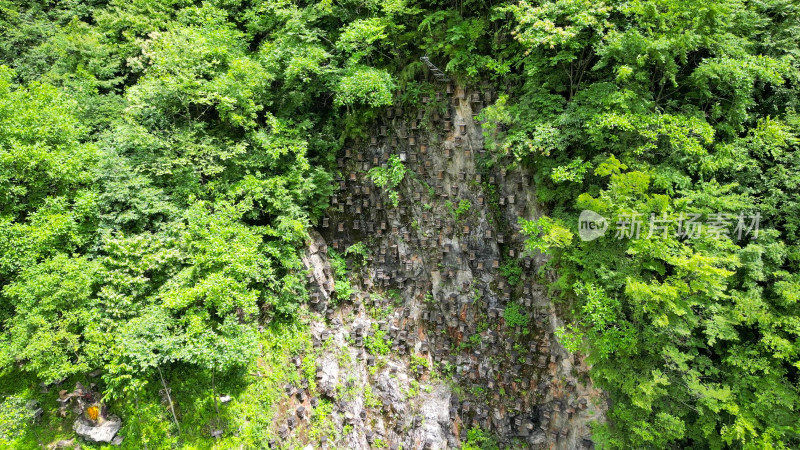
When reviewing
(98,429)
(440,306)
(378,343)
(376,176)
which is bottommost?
(378,343)

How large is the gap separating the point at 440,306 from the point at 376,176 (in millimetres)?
3711

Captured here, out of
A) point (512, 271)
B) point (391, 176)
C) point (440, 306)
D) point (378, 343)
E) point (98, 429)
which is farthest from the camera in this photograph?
point (378, 343)

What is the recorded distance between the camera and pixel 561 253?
24.7 ft

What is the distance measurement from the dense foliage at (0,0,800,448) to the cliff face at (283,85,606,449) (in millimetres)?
611

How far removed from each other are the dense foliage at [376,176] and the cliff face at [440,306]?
2.00ft

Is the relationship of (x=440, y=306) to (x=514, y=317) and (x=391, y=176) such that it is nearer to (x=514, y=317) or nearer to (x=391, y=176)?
(x=514, y=317)

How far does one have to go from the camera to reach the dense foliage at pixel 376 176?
639 centimetres

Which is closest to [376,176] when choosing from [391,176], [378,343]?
[391,176]

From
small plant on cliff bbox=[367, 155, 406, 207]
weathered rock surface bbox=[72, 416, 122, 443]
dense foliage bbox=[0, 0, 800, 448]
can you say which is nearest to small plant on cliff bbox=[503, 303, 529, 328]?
dense foliage bbox=[0, 0, 800, 448]

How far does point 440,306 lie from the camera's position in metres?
10.3

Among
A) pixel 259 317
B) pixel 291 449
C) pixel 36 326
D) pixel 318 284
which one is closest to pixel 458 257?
pixel 318 284

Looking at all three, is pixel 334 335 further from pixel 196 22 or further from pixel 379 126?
pixel 196 22

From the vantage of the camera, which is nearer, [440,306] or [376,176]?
[440,306]

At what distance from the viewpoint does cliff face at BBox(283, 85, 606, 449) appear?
8.84 meters
